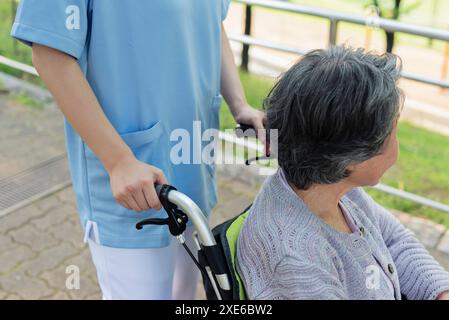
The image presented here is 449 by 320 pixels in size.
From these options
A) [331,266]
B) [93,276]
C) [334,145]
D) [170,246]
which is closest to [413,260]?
[331,266]

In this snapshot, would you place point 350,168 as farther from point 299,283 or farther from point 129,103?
point 129,103

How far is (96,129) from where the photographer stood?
5.58 feet

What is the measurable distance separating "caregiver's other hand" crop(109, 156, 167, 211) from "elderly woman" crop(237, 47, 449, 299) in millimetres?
282

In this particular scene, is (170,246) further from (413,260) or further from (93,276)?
(93,276)

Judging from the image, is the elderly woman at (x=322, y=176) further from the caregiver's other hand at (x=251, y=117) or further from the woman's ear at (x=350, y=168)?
the caregiver's other hand at (x=251, y=117)

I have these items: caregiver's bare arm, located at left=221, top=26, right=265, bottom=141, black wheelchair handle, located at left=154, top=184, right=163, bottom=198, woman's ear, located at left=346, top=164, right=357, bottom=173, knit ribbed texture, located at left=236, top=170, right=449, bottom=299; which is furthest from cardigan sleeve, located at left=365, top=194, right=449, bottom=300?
black wheelchair handle, located at left=154, top=184, right=163, bottom=198

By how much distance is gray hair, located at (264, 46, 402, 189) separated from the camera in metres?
1.57

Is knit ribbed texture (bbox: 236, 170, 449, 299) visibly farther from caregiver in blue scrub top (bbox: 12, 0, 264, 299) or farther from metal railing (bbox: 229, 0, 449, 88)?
metal railing (bbox: 229, 0, 449, 88)

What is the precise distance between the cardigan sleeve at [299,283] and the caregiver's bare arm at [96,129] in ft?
1.23

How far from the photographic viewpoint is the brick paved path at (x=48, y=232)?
3158 mm

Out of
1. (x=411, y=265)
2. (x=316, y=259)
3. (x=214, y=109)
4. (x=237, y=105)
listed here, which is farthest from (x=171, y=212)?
(x=411, y=265)

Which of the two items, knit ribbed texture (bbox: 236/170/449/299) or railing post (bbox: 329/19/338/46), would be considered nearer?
knit ribbed texture (bbox: 236/170/449/299)

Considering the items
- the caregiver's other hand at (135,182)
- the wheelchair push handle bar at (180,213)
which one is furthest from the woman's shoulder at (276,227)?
the caregiver's other hand at (135,182)

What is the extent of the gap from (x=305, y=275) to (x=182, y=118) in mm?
623
